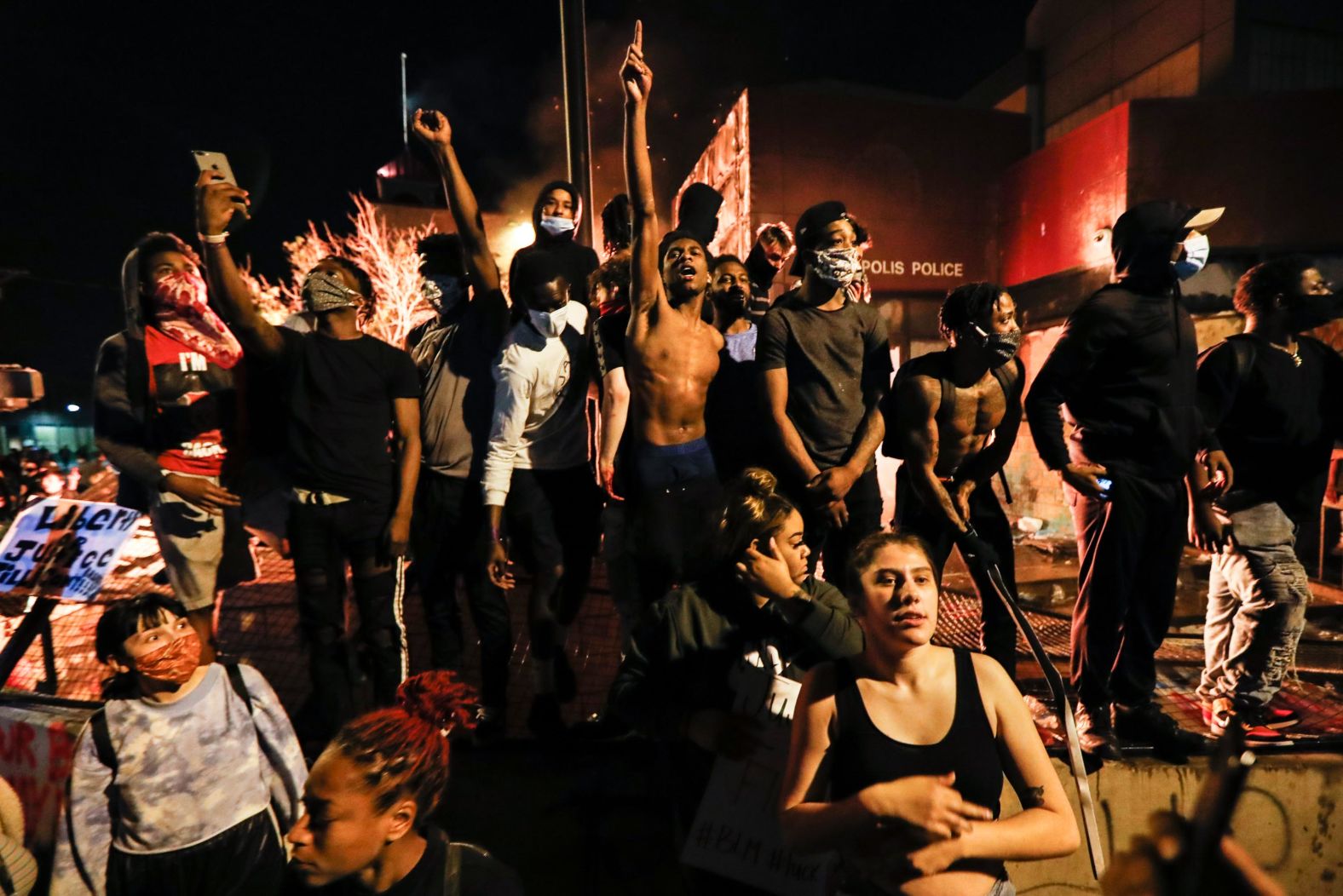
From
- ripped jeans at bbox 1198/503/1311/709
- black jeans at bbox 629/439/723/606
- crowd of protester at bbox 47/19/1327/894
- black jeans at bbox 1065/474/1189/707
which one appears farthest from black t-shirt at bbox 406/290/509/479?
ripped jeans at bbox 1198/503/1311/709

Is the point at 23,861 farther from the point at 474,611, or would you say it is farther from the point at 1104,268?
the point at 1104,268

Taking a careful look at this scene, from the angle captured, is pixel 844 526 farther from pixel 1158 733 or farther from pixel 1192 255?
pixel 1192 255

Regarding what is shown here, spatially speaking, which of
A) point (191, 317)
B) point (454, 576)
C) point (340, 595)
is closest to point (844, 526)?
point (454, 576)

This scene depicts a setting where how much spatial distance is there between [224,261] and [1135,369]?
4.29 metres

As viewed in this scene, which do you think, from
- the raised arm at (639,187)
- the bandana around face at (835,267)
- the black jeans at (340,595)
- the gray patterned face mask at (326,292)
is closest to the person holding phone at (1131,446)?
the bandana around face at (835,267)

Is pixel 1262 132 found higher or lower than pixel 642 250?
higher

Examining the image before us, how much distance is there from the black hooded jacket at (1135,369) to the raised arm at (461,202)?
9.35 feet

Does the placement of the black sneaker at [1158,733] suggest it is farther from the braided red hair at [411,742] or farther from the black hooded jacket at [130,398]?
the black hooded jacket at [130,398]

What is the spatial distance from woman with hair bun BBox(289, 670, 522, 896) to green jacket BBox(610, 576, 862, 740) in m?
0.61

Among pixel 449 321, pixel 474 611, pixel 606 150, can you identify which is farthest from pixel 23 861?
pixel 606 150

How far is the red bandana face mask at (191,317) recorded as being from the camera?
3.60 metres

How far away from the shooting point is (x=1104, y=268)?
14984mm

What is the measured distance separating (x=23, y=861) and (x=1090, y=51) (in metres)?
24.4

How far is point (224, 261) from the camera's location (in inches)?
132
